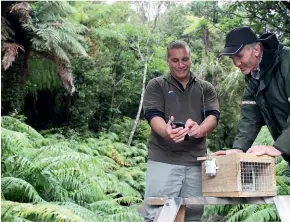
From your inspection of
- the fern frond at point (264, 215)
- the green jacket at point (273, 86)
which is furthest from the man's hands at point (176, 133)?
the fern frond at point (264, 215)

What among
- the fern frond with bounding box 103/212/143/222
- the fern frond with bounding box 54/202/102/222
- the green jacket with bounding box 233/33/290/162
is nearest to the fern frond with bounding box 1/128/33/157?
the fern frond with bounding box 54/202/102/222

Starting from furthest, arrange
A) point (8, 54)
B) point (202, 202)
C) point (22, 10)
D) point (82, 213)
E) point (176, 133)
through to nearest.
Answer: point (22, 10) → point (8, 54) → point (82, 213) → point (176, 133) → point (202, 202)

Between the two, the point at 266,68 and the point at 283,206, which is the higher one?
the point at 266,68

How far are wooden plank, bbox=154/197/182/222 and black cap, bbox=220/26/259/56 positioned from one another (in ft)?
2.69

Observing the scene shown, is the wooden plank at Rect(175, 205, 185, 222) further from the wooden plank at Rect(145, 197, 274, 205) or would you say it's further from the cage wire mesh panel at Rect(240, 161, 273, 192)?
the cage wire mesh panel at Rect(240, 161, 273, 192)

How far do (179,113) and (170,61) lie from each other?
0.36 metres

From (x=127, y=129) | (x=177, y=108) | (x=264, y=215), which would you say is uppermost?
(x=177, y=108)

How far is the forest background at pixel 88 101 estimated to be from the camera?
4875mm

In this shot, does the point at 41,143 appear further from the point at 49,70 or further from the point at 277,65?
the point at 277,65

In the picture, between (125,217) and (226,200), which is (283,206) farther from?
(125,217)

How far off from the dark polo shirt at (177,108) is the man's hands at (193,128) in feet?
0.36

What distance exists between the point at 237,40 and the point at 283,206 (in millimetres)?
862

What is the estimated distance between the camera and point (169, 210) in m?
2.24

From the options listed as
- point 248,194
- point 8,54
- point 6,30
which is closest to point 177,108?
point 248,194
